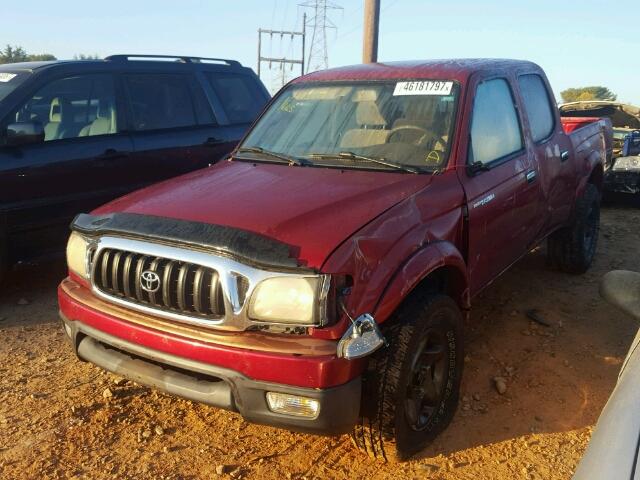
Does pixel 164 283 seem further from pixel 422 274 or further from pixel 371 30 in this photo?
pixel 371 30

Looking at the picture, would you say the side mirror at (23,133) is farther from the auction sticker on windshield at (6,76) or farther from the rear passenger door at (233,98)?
the rear passenger door at (233,98)

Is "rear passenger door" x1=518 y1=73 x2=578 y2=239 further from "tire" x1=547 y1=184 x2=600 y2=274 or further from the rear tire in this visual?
the rear tire

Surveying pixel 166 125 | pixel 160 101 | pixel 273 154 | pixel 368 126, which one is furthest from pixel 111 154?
pixel 368 126

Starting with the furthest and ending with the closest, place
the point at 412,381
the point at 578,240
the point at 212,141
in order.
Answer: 1. the point at 212,141
2. the point at 578,240
3. the point at 412,381

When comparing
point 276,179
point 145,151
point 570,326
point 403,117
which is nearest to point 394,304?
point 276,179

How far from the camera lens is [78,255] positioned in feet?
9.54

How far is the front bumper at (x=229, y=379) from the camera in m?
2.27

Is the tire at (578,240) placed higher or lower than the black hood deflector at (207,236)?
lower

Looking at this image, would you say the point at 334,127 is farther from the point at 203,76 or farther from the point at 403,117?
the point at 203,76

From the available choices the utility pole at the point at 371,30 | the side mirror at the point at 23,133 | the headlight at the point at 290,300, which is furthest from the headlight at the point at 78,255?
the utility pole at the point at 371,30

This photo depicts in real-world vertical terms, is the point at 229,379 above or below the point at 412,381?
above

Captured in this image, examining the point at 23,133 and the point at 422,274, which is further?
the point at 23,133

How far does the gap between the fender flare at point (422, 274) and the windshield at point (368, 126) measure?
21.8 inches

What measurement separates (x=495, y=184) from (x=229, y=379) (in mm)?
1977
